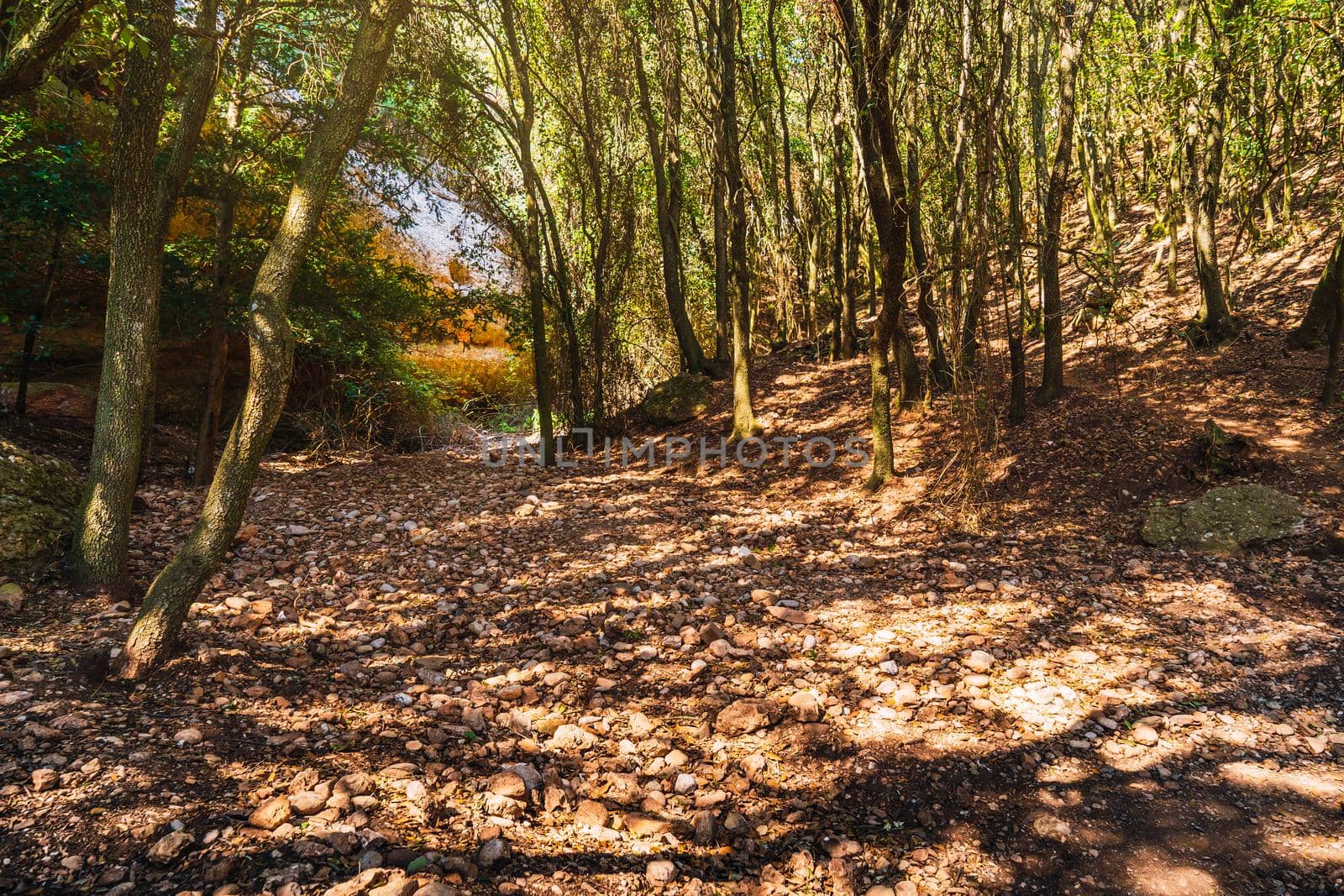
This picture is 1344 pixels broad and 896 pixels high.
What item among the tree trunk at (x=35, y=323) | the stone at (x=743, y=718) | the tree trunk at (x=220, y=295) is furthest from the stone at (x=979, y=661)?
the tree trunk at (x=35, y=323)

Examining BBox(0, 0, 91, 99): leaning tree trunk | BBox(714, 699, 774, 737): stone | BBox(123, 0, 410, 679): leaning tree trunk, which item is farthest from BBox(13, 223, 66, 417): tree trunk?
BBox(714, 699, 774, 737): stone

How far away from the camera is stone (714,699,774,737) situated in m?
3.92

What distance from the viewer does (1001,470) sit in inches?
316

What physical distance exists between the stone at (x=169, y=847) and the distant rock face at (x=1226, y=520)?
7.33 metres

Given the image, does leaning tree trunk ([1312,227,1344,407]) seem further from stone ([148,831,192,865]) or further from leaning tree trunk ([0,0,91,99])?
leaning tree trunk ([0,0,91,99])

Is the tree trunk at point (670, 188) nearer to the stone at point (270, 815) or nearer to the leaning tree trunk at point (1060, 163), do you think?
the leaning tree trunk at point (1060, 163)

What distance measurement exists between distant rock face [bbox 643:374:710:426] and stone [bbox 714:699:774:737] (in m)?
8.68

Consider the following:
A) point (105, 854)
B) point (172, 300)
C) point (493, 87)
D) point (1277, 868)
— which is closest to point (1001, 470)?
point (1277, 868)

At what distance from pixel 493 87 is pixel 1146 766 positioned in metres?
14.0

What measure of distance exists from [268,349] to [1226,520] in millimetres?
7838

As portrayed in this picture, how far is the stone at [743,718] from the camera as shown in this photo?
3916mm

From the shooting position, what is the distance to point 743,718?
3.98 meters

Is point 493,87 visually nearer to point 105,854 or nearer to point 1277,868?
point 105,854

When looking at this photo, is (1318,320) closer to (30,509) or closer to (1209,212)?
(1209,212)
